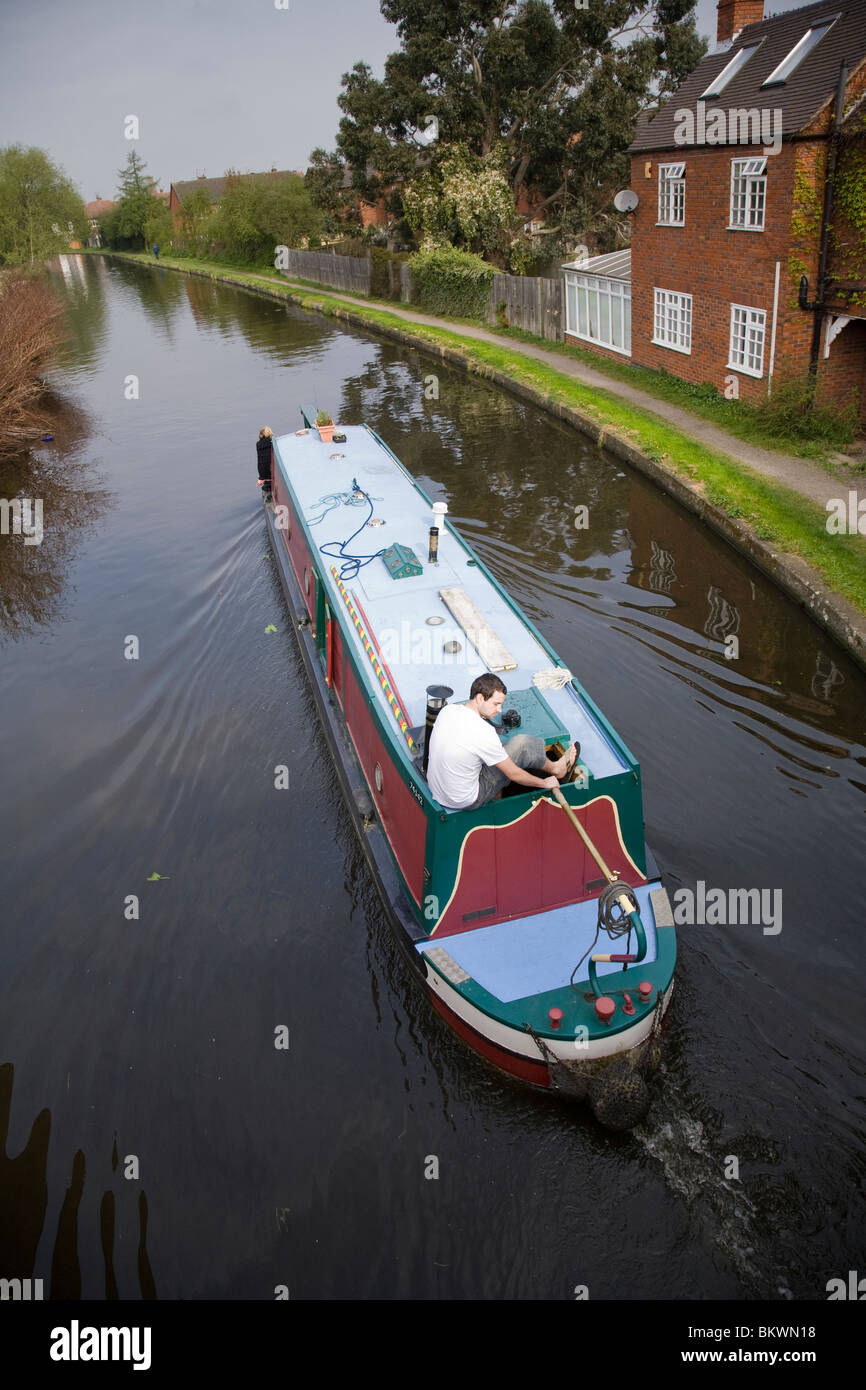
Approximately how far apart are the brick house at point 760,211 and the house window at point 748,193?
0.03m

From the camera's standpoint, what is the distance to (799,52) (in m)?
15.4

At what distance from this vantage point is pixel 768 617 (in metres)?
10.8

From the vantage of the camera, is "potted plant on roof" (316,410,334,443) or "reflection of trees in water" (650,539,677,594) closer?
"reflection of trees in water" (650,539,677,594)

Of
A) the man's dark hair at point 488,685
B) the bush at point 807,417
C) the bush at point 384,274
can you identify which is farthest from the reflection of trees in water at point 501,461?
the bush at point 384,274

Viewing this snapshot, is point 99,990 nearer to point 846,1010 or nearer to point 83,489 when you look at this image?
point 846,1010

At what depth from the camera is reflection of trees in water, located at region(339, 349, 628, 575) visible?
13.9m

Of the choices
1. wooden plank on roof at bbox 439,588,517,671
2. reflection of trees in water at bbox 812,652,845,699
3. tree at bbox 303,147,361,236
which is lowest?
reflection of trees in water at bbox 812,652,845,699

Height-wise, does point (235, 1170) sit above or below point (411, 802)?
below

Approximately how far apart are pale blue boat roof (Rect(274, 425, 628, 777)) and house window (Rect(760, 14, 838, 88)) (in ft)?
34.1

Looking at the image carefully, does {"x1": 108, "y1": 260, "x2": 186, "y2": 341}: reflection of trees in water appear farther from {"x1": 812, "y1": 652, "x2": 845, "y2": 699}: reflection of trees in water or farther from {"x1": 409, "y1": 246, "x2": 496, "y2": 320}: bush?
{"x1": 812, "y1": 652, "x2": 845, "y2": 699}: reflection of trees in water

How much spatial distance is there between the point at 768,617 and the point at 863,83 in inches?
368

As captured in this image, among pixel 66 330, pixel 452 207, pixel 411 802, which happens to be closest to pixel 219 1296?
pixel 411 802

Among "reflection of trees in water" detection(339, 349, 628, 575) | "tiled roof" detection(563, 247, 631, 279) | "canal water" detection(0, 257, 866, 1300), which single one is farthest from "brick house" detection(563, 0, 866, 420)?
"canal water" detection(0, 257, 866, 1300)
